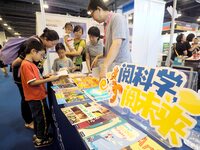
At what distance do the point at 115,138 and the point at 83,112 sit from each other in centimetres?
30

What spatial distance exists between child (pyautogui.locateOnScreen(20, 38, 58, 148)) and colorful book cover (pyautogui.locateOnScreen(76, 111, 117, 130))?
31.1 inches

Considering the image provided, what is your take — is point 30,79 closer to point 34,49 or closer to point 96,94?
point 34,49

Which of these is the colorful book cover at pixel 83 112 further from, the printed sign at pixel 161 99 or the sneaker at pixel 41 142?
the sneaker at pixel 41 142

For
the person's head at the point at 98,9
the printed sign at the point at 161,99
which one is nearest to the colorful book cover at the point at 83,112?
the printed sign at the point at 161,99

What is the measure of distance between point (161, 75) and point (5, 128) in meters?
2.51

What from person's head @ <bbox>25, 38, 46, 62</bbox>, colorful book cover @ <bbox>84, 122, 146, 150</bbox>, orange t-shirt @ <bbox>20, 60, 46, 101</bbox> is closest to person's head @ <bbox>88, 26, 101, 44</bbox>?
person's head @ <bbox>25, 38, 46, 62</bbox>

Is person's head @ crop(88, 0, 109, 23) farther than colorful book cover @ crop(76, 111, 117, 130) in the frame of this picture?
Yes

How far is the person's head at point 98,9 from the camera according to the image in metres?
1.21

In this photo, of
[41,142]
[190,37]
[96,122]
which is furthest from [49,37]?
[190,37]

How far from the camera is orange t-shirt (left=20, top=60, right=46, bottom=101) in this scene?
4.62ft

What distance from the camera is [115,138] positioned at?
0.68 metres

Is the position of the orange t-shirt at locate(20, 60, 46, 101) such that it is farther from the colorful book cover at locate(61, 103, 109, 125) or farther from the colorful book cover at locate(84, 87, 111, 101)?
the colorful book cover at locate(61, 103, 109, 125)

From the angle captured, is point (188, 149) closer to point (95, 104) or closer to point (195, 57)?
point (95, 104)

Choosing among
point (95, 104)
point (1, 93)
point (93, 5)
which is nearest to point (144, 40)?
point (93, 5)
